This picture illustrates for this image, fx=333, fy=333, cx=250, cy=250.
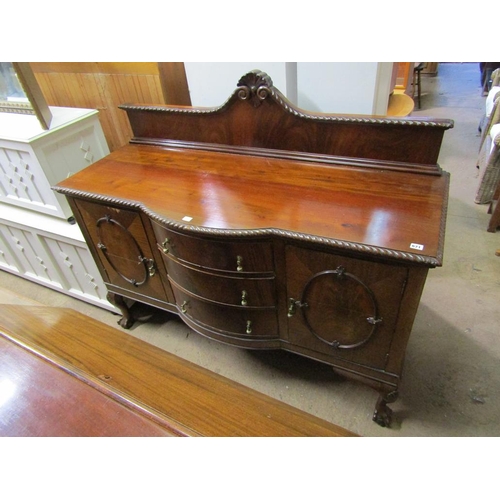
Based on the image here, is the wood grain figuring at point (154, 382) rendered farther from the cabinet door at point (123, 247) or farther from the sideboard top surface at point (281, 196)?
the cabinet door at point (123, 247)

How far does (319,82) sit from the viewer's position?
1.43 meters

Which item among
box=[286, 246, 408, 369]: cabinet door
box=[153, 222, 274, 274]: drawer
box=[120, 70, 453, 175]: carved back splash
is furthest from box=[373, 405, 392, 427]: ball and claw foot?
box=[120, 70, 453, 175]: carved back splash

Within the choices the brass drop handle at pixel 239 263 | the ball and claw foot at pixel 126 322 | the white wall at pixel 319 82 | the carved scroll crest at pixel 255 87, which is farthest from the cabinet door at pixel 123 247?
the white wall at pixel 319 82

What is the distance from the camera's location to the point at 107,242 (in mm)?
1365

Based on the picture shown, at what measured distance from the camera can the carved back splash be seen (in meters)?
1.04

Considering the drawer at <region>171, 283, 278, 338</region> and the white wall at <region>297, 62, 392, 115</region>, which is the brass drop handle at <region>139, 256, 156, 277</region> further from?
the white wall at <region>297, 62, 392, 115</region>

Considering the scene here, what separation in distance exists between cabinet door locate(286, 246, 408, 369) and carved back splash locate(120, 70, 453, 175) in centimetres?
42

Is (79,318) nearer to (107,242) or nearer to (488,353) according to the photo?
(107,242)

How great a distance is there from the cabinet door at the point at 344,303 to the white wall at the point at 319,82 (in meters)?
0.83

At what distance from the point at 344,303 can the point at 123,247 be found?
0.88 metres

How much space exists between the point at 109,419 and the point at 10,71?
5.67 ft

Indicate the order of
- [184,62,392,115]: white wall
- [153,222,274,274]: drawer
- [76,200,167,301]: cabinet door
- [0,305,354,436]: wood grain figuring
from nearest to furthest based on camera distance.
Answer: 1. [0,305,354,436]: wood grain figuring
2. [153,222,274,274]: drawer
3. [76,200,167,301]: cabinet door
4. [184,62,392,115]: white wall

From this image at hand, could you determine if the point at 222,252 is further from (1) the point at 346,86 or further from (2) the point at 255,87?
(1) the point at 346,86

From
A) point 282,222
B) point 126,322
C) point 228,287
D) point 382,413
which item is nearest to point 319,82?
point 282,222
